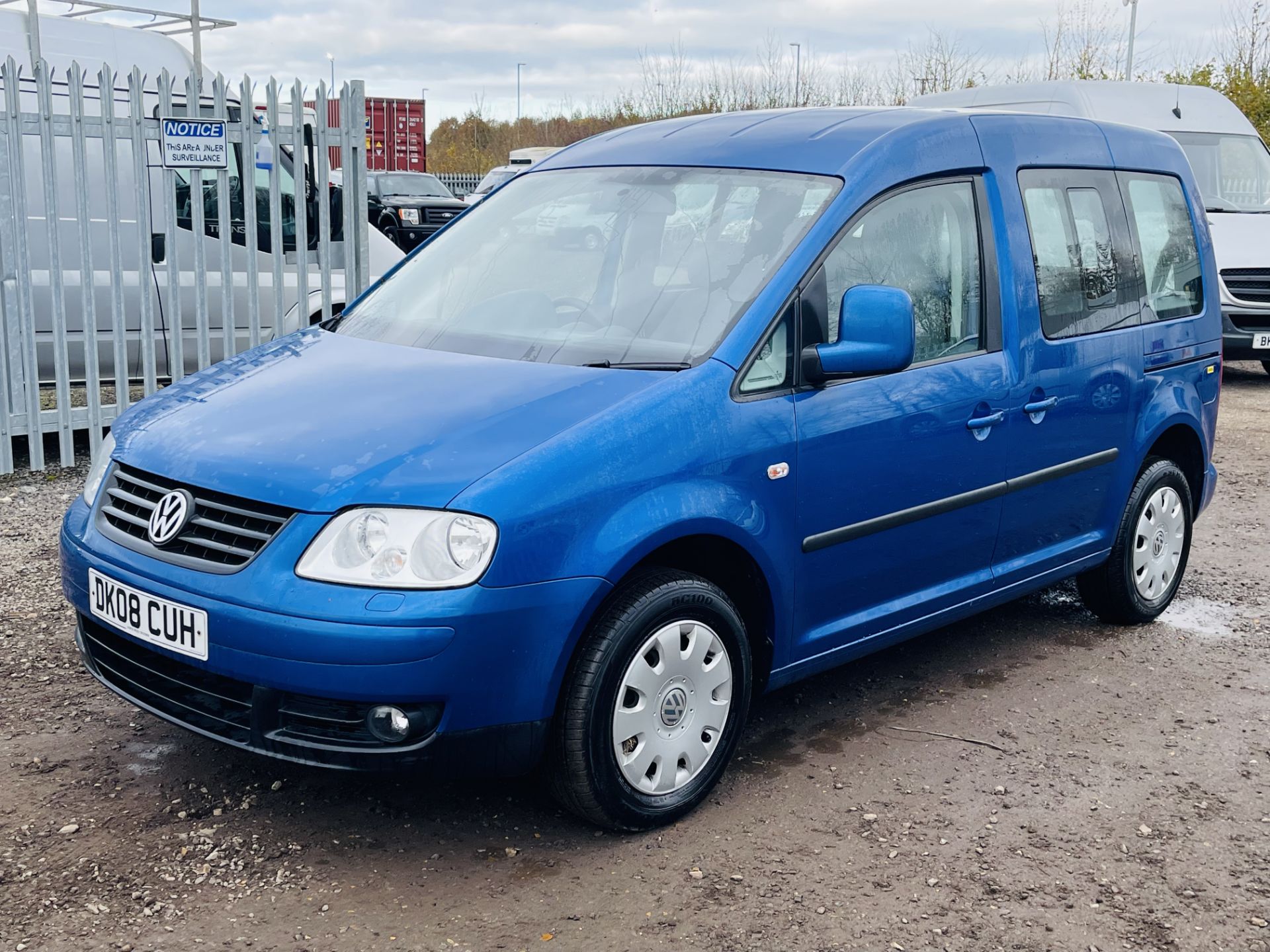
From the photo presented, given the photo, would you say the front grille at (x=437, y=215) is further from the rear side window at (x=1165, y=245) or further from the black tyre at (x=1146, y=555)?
the black tyre at (x=1146, y=555)

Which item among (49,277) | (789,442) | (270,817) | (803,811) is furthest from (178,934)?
(49,277)

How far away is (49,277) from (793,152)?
4.90 meters

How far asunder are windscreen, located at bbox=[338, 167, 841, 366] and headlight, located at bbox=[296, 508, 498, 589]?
0.78 m

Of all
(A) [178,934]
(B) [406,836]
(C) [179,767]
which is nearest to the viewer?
(A) [178,934]

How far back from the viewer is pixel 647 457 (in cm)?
318

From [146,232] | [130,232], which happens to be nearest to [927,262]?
[146,232]

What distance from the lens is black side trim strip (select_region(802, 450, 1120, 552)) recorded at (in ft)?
12.1

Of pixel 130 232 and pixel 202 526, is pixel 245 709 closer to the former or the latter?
pixel 202 526

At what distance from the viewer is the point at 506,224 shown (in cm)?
435

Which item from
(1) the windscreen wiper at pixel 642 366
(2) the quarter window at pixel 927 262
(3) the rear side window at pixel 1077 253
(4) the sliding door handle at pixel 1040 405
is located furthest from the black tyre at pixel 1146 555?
(1) the windscreen wiper at pixel 642 366

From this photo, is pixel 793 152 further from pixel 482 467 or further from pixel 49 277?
pixel 49 277

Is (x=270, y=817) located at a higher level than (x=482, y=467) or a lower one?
lower

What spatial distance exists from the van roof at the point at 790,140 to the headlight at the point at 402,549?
1655 millimetres

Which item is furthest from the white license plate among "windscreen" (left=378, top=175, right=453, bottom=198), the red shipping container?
the red shipping container
